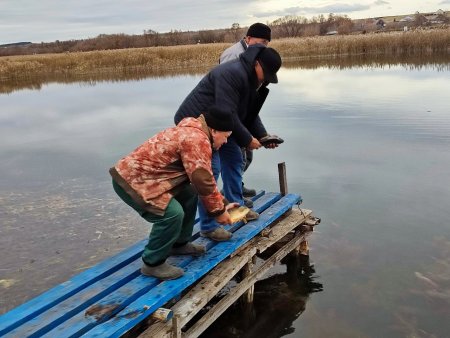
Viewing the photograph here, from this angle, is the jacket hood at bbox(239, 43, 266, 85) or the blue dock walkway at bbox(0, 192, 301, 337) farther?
the jacket hood at bbox(239, 43, 266, 85)

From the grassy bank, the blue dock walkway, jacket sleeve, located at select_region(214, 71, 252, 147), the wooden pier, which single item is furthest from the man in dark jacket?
the grassy bank

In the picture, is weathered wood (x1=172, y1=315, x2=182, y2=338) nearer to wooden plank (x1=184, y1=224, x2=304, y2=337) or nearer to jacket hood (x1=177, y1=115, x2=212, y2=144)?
wooden plank (x1=184, y1=224, x2=304, y2=337)

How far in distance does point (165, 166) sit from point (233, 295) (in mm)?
1467

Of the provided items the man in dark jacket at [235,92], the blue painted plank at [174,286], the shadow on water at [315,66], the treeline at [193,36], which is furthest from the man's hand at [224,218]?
the treeline at [193,36]

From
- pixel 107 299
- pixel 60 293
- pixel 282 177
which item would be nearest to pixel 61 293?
pixel 60 293

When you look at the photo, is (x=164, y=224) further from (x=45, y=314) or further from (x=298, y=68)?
(x=298, y=68)

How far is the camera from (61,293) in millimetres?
3359

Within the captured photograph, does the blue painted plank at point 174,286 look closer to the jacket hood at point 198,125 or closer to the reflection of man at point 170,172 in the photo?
the reflection of man at point 170,172

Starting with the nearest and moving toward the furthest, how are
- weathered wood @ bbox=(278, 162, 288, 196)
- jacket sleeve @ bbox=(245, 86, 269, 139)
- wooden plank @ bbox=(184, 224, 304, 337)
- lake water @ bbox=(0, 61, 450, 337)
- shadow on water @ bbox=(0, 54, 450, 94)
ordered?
wooden plank @ bbox=(184, 224, 304, 337) < lake water @ bbox=(0, 61, 450, 337) < jacket sleeve @ bbox=(245, 86, 269, 139) < weathered wood @ bbox=(278, 162, 288, 196) < shadow on water @ bbox=(0, 54, 450, 94)

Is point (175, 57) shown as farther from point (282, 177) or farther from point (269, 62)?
point (269, 62)

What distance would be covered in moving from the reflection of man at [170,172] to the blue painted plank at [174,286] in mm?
277

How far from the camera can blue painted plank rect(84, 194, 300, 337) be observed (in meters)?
2.91

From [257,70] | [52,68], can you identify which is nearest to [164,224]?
[257,70]

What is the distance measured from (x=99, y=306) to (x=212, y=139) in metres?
1.34
